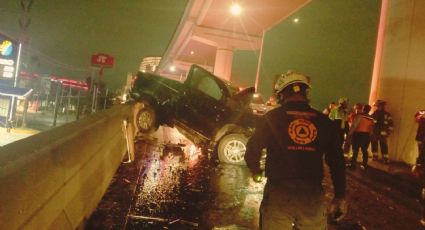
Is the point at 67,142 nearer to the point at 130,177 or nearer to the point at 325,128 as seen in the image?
the point at 325,128

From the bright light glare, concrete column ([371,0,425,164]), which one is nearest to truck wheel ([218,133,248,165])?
concrete column ([371,0,425,164])

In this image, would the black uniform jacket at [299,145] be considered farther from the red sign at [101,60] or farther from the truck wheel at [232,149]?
the red sign at [101,60]

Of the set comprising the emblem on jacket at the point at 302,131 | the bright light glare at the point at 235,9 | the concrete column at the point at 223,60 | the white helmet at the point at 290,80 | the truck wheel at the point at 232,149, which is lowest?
the truck wheel at the point at 232,149

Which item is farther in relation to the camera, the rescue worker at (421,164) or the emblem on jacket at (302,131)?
the rescue worker at (421,164)

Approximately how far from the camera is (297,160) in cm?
281

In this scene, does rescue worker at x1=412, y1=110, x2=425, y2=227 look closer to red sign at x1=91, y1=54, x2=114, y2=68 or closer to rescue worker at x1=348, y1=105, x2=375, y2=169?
rescue worker at x1=348, y1=105, x2=375, y2=169

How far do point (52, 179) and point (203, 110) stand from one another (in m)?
7.14

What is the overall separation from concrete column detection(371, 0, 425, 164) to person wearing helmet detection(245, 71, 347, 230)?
10347 mm

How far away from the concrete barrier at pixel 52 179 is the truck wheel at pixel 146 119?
587 centimetres

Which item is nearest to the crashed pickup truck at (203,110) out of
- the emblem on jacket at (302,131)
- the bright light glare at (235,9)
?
the emblem on jacket at (302,131)

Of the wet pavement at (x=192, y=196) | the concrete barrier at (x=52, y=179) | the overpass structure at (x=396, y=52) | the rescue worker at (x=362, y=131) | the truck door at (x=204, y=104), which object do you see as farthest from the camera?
the overpass structure at (x=396, y=52)

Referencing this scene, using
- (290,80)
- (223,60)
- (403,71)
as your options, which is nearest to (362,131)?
(403,71)

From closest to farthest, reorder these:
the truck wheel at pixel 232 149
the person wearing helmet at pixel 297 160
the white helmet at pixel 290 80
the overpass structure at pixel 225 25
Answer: the person wearing helmet at pixel 297 160 → the white helmet at pixel 290 80 → the truck wheel at pixel 232 149 → the overpass structure at pixel 225 25

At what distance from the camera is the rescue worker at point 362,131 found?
35.1 feet
